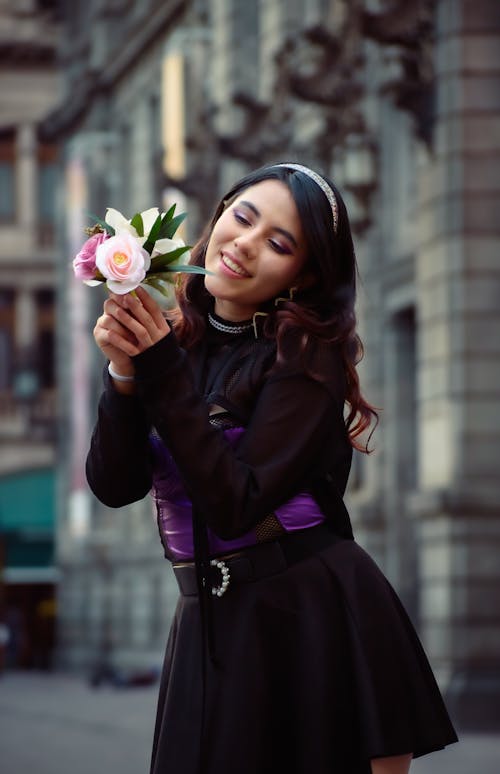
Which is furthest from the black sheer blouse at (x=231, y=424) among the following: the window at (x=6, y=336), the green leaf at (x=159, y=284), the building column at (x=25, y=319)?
the window at (x=6, y=336)

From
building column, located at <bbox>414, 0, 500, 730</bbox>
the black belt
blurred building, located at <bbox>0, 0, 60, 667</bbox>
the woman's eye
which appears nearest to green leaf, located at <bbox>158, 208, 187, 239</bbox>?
the woman's eye

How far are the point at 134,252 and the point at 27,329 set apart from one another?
1797 inches

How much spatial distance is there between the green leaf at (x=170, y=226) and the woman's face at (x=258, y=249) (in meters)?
0.18

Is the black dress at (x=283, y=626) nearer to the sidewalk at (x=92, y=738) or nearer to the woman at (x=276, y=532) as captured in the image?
the woman at (x=276, y=532)

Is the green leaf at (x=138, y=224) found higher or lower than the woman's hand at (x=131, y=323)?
higher

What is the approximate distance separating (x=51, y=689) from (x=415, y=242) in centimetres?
1409

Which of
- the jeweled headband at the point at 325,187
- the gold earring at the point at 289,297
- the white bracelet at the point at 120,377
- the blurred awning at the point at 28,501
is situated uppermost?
the jeweled headband at the point at 325,187

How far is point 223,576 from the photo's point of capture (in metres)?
3.82

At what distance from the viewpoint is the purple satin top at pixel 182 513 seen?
12.6 feet

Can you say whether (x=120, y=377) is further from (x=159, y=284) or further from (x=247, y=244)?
(x=247, y=244)

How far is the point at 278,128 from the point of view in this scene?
75.9 feet

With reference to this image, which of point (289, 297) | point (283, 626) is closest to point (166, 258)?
point (289, 297)

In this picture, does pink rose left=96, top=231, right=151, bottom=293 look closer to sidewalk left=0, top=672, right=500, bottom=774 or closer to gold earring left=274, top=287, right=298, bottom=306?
gold earring left=274, top=287, right=298, bottom=306

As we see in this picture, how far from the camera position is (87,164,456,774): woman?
12.3 feet
